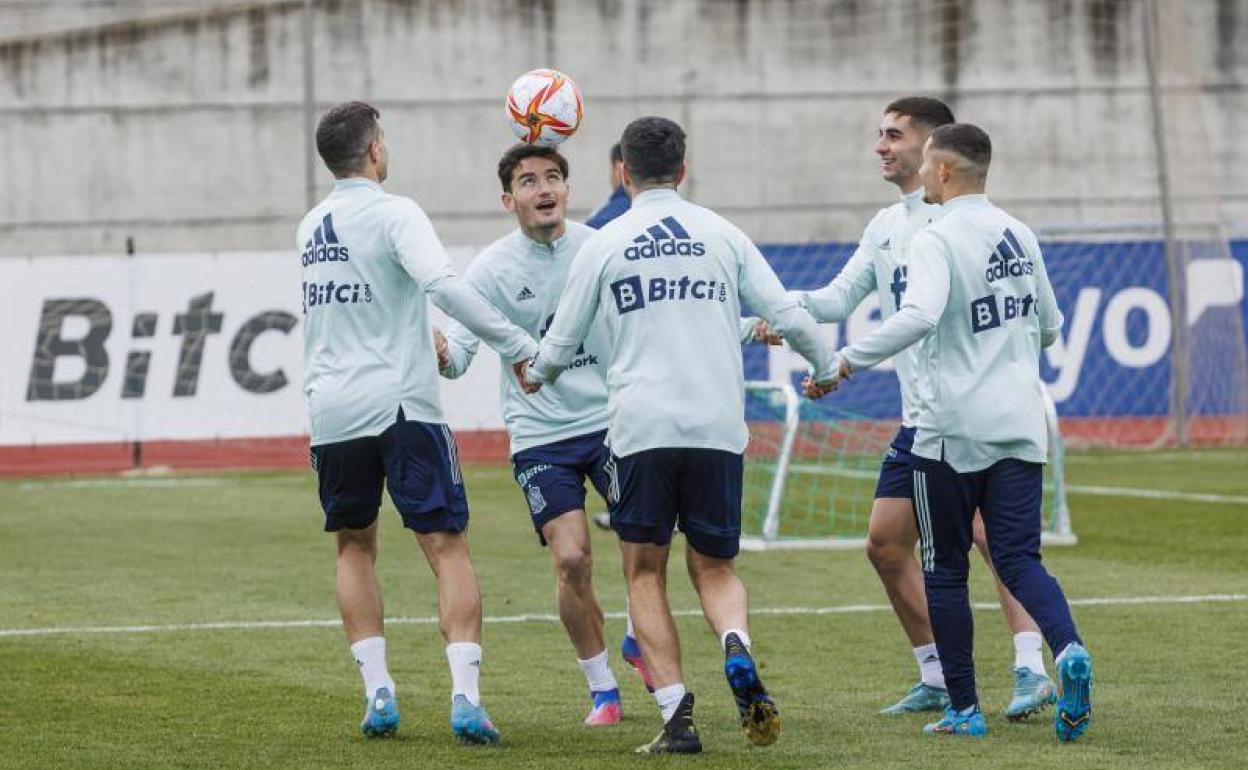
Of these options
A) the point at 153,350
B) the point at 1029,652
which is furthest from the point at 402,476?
the point at 153,350

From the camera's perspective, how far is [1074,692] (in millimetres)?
6840

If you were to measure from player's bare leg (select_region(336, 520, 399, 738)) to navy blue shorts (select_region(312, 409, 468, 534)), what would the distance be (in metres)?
0.13

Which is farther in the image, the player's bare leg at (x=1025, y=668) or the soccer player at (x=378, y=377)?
the player's bare leg at (x=1025, y=668)

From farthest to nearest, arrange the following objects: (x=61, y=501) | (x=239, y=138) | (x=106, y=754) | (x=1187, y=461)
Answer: (x=239, y=138) < (x=1187, y=461) < (x=61, y=501) < (x=106, y=754)

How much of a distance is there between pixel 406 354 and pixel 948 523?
73.9 inches

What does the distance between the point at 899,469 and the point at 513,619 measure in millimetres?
3198

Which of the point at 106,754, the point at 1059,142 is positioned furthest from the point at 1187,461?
the point at 106,754

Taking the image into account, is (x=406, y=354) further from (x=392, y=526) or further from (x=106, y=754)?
(x=392, y=526)

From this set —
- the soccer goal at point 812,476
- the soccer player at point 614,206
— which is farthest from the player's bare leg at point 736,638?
the soccer goal at point 812,476

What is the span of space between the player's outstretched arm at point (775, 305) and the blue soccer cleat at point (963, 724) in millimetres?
1260

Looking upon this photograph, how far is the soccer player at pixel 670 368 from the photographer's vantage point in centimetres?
701

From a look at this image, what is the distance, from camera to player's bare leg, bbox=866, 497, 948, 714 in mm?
7926

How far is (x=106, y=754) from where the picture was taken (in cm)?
708

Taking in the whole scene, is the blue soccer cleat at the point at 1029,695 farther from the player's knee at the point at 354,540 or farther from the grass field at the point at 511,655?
the player's knee at the point at 354,540
